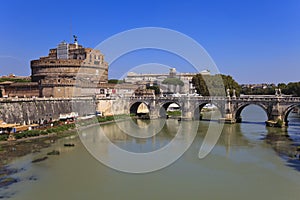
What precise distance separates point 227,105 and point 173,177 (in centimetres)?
2004

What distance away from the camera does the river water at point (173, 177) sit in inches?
483

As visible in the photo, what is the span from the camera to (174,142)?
77.6 ft

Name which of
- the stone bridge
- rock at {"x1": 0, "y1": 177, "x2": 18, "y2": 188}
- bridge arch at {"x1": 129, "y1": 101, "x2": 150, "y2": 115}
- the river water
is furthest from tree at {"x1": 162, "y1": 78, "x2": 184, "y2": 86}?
rock at {"x1": 0, "y1": 177, "x2": 18, "y2": 188}

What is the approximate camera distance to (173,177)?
1444 cm

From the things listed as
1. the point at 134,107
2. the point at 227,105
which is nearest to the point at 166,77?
the point at 134,107

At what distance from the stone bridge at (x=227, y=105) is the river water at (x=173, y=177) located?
29.4ft

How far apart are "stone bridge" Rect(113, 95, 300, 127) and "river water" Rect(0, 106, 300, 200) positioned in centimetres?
897

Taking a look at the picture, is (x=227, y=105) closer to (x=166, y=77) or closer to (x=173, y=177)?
(x=173, y=177)

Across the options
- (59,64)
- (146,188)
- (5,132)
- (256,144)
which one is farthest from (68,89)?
(146,188)

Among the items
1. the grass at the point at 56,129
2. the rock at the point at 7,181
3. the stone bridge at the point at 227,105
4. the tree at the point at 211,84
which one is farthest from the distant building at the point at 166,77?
the rock at the point at 7,181

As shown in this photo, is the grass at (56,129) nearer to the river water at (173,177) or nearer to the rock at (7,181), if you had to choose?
the river water at (173,177)

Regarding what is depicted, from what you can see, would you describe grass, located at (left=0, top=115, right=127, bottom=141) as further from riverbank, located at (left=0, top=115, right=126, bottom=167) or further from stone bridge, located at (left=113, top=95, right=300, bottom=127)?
stone bridge, located at (left=113, top=95, right=300, bottom=127)

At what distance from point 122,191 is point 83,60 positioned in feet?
113

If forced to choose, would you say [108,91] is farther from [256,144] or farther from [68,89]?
[256,144]
